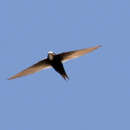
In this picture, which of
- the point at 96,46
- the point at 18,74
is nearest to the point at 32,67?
→ the point at 18,74

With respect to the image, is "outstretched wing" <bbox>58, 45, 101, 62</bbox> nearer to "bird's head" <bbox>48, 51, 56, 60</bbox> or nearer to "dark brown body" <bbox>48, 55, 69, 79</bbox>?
"dark brown body" <bbox>48, 55, 69, 79</bbox>

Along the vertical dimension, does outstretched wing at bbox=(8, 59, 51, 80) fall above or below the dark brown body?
above

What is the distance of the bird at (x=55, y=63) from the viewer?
145 ft

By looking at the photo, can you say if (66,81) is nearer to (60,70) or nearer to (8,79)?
(60,70)

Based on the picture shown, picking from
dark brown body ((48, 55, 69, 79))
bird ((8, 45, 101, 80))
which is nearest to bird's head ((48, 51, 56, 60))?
bird ((8, 45, 101, 80))

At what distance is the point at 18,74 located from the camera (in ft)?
148

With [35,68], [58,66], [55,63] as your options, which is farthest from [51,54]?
[35,68]

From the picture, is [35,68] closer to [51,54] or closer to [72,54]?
[51,54]

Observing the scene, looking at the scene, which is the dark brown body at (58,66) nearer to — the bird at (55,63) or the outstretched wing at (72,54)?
the bird at (55,63)

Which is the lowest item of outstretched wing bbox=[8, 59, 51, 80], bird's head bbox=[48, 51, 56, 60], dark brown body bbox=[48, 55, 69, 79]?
dark brown body bbox=[48, 55, 69, 79]

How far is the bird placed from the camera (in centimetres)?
4416

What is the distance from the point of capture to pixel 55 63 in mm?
44531

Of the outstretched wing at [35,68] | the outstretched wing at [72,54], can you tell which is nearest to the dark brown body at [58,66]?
the outstretched wing at [72,54]

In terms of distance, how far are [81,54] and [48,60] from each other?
2.52 m
